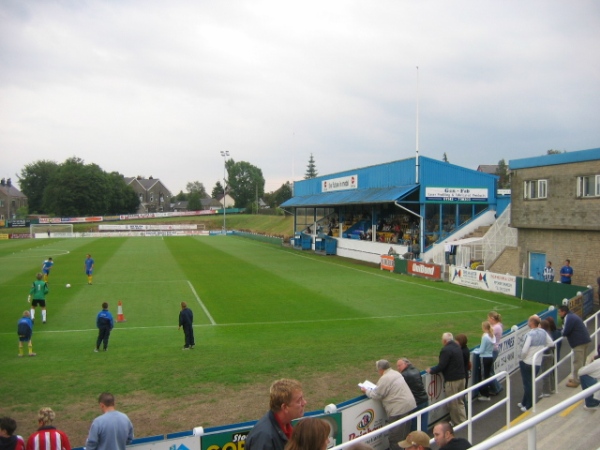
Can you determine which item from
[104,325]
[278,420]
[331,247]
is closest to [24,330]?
[104,325]

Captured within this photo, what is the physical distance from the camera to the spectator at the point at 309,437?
141 inches

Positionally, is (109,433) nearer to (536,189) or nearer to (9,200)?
(536,189)

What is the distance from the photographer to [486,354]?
413 inches

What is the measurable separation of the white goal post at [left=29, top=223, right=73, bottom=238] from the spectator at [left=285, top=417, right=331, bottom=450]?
84.3 m

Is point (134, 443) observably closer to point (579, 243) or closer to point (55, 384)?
point (55, 384)

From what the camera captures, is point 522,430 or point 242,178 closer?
point 522,430

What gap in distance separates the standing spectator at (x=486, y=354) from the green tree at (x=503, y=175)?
88.9 metres

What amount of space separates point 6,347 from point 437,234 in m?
29.9

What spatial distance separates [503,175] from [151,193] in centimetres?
9894

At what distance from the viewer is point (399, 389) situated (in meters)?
7.74

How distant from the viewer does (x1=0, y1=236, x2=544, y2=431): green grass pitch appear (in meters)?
12.8

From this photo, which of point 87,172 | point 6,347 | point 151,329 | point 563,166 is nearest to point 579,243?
point 563,166

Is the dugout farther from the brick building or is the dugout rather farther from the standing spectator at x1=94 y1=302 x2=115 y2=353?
the standing spectator at x1=94 y1=302 x2=115 y2=353

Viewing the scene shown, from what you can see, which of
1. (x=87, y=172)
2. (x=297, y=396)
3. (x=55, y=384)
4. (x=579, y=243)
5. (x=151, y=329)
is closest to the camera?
(x=297, y=396)
